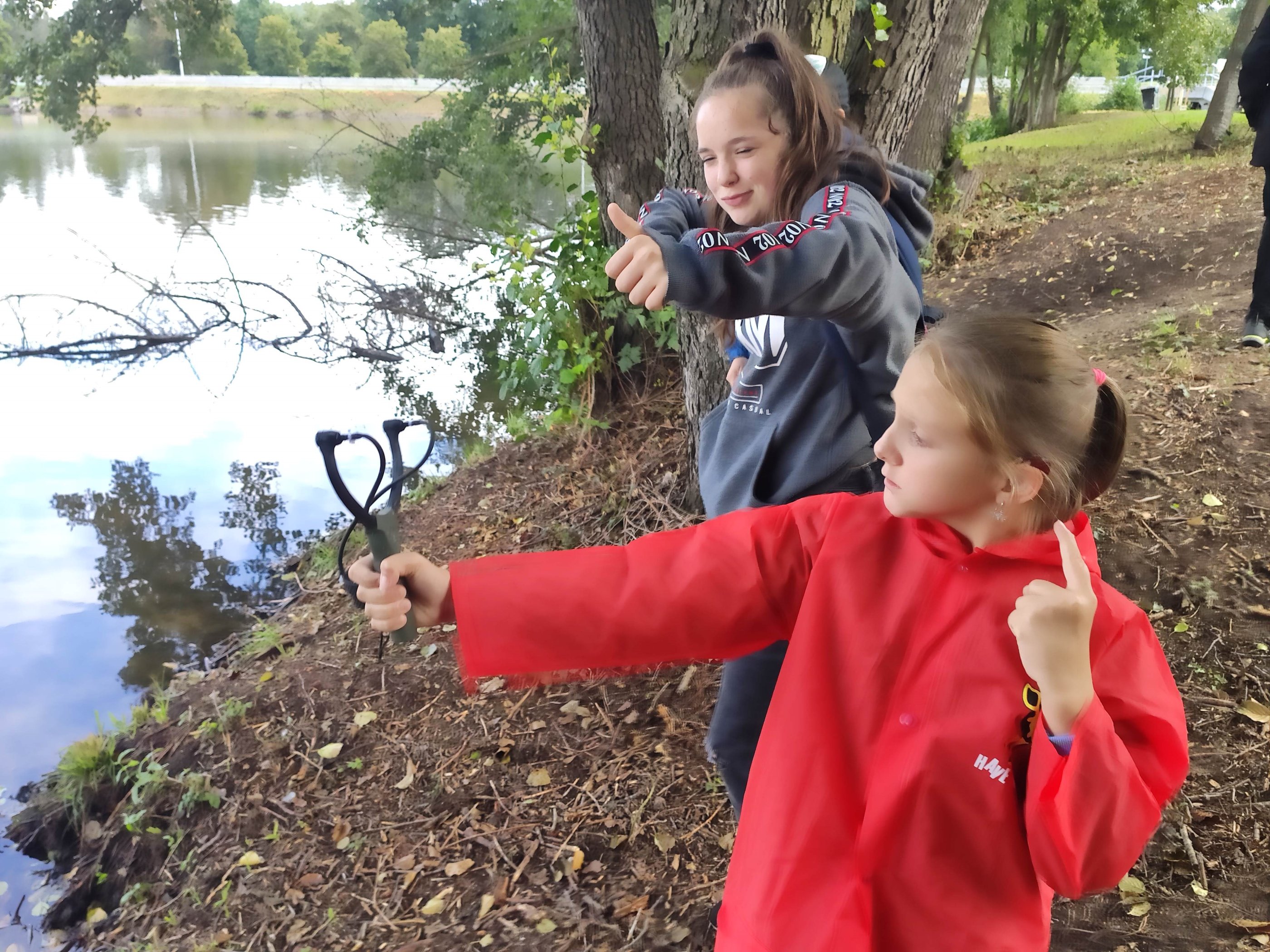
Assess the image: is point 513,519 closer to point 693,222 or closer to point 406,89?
point 693,222

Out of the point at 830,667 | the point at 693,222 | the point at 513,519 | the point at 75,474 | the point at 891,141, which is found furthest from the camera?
the point at 75,474

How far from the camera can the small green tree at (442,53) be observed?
12203mm

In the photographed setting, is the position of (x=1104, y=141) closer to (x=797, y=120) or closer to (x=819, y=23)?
(x=819, y=23)

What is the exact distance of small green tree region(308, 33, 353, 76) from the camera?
17672mm

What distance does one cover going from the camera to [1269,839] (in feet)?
7.80

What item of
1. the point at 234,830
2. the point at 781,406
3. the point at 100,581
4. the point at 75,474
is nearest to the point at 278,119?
the point at 75,474

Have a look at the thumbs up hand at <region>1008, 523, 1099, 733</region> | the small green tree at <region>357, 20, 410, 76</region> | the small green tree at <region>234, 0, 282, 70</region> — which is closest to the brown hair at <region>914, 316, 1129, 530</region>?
the thumbs up hand at <region>1008, 523, 1099, 733</region>

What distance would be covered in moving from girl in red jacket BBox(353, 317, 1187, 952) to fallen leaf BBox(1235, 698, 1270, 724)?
1886mm

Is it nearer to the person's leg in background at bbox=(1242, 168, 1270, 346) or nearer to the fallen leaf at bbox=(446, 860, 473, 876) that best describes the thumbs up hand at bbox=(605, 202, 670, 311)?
the fallen leaf at bbox=(446, 860, 473, 876)

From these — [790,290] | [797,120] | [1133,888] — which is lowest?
[1133,888]

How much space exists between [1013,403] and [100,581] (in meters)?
6.39

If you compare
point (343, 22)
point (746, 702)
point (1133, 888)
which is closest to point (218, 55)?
point (343, 22)

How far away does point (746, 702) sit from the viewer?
6.36 ft

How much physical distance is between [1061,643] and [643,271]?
30.7 inches
